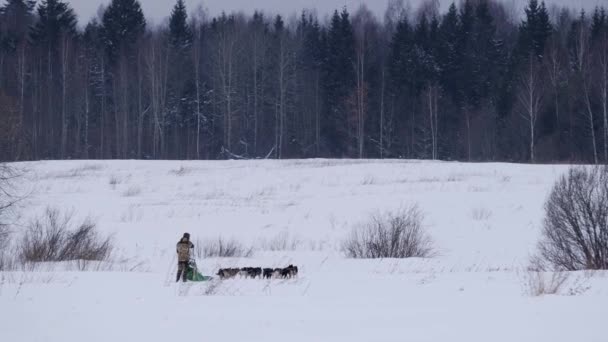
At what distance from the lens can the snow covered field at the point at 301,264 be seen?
9281 millimetres

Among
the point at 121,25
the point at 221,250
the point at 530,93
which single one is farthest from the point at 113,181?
the point at 121,25

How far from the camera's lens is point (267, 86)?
64.4 meters

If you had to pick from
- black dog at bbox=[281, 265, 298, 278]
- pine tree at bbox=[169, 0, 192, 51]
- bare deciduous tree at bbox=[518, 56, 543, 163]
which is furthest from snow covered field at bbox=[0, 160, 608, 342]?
pine tree at bbox=[169, 0, 192, 51]

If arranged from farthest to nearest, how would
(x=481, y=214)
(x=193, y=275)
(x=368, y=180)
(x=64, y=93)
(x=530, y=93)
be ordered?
1. (x=64, y=93)
2. (x=530, y=93)
3. (x=368, y=180)
4. (x=481, y=214)
5. (x=193, y=275)

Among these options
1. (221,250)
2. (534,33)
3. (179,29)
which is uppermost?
(179,29)

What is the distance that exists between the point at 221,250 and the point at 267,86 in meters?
43.7

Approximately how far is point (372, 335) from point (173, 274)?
8651 mm

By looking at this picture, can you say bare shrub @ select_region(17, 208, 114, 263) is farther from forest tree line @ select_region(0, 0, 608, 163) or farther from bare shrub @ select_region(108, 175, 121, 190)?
forest tree line @ select_region(0, 0, 608, 163)

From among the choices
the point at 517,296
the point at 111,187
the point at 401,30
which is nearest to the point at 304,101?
the point at 401,30

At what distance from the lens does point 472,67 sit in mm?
64500

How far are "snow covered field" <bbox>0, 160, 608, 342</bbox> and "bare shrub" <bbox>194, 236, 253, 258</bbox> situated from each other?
1.01 metres

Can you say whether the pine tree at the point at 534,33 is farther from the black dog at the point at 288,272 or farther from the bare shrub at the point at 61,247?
the black dog at the point at 288,272

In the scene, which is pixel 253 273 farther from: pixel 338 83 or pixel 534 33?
pixel 534 33

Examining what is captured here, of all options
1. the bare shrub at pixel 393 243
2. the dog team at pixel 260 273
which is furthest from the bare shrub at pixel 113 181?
the dog team at pixel 260 273
